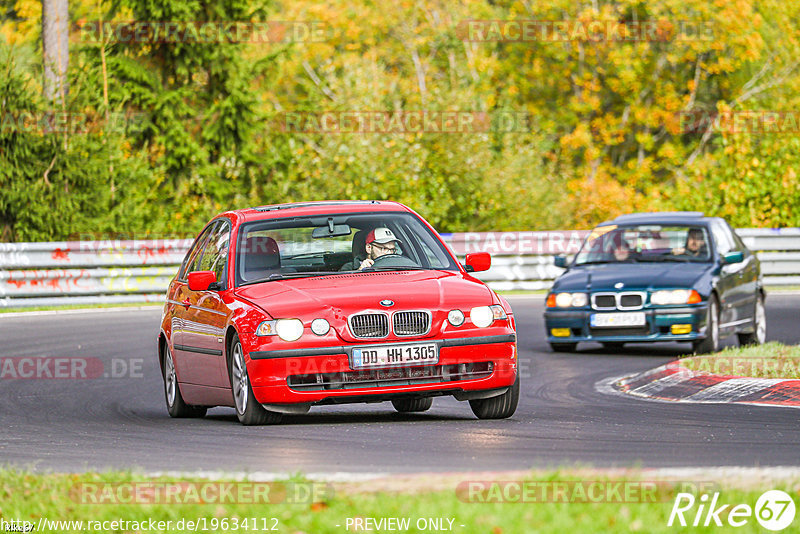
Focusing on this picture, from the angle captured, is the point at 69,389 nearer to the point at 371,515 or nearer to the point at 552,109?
the point at 371,515

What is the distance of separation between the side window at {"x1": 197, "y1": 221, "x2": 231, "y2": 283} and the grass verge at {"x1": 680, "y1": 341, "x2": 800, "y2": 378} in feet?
14.9

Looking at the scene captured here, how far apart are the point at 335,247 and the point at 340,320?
1550 millimetres

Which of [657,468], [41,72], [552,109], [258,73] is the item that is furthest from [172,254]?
[552,109]

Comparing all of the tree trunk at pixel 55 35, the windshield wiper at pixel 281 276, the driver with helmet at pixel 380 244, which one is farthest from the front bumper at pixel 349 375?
the tree trunk at pixel 55 35

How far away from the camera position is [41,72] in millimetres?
29000

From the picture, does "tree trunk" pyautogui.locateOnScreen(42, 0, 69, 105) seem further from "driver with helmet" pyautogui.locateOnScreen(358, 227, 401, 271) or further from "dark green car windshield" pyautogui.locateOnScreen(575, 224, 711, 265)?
"driver with helmet" pyautogui.locateOnScreen(358, 227, 401, 271)

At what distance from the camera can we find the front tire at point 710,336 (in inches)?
655

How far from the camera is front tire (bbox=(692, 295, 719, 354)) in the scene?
16.6m

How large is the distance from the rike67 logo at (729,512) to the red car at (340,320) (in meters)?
3.64

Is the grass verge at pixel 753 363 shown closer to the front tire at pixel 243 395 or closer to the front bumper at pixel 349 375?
the front bumper at pixel 349 375

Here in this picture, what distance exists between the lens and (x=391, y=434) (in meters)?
9.40

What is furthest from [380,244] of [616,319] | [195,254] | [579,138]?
[579,138]

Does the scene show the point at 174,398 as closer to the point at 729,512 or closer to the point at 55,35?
the point at 729,512

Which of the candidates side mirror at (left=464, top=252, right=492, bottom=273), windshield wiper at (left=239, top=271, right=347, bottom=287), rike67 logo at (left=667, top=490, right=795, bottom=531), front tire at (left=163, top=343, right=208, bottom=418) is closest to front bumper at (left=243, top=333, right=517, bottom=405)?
windshield wiper at (left=239, top=271, right=347, bottom=287)
